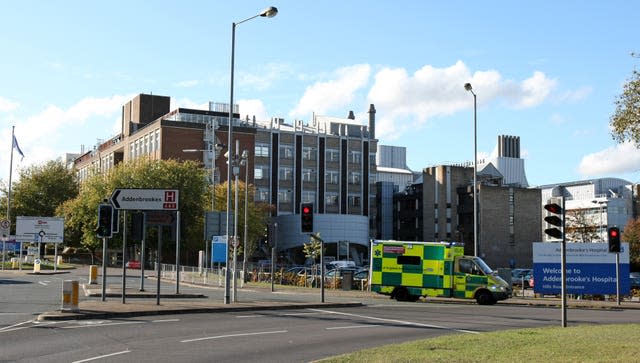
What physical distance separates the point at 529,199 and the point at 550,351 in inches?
4068

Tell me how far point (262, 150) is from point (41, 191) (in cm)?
3128

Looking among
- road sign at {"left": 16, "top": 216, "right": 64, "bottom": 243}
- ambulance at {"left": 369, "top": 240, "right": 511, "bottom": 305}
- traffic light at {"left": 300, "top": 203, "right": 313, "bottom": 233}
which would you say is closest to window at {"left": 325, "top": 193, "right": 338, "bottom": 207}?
road sign at {"left": 16, "top": 216, "right": 64, "bottom": 243}

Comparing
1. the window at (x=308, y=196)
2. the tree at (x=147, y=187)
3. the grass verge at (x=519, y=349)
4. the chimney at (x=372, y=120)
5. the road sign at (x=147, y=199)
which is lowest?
the grass verge at (x=519, y=349)

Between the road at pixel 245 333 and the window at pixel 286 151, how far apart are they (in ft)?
272

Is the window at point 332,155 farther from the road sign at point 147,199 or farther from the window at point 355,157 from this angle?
the road sign at point 147,199

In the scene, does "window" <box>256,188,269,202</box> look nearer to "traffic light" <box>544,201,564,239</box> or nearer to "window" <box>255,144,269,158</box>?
"window" <box>255,144,269,158</box>

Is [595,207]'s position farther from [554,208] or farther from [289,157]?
[554,208]

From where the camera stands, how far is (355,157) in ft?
378

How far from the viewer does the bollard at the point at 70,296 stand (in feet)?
68.7

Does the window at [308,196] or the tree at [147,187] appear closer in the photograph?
the tree at [147,187]

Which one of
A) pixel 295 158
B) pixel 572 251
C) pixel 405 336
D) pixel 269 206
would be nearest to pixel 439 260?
pixel 572 251

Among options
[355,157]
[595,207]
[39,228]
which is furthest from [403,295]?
[595,207]

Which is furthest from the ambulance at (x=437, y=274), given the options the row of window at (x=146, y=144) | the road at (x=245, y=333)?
the row of window at (x=146, y=144)

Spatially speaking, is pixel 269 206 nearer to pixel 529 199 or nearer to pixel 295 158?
pixel 295 158
